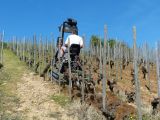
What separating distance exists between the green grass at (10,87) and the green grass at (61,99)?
133 cm

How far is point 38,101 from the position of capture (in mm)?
13820

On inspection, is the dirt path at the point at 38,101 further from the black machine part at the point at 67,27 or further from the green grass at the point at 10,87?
the black machine part at the point at 67,27

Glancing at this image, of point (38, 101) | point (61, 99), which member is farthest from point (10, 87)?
point (61, 99)

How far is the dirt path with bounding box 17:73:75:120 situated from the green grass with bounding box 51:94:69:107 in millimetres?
154

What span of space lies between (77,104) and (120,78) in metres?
9.81

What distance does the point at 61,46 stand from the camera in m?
15.8

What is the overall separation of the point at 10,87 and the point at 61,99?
310 cm

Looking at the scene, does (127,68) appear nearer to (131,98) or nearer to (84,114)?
(131,98)

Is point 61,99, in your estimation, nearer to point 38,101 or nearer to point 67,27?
point 38,101

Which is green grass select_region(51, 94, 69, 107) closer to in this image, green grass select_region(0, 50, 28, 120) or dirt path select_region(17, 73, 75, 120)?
dirt path select_region(17, 73, 75, 120)

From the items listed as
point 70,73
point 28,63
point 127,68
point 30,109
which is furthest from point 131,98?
point 127,68

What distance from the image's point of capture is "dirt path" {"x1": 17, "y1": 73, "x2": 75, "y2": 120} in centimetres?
1239

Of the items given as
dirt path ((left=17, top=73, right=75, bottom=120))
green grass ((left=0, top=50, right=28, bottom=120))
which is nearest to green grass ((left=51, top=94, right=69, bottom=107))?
dirt path ((left=17, top=73, right=75, bottom=120))

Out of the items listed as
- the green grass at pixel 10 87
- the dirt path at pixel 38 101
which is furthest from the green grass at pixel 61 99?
the green grass at pixel 10 87
